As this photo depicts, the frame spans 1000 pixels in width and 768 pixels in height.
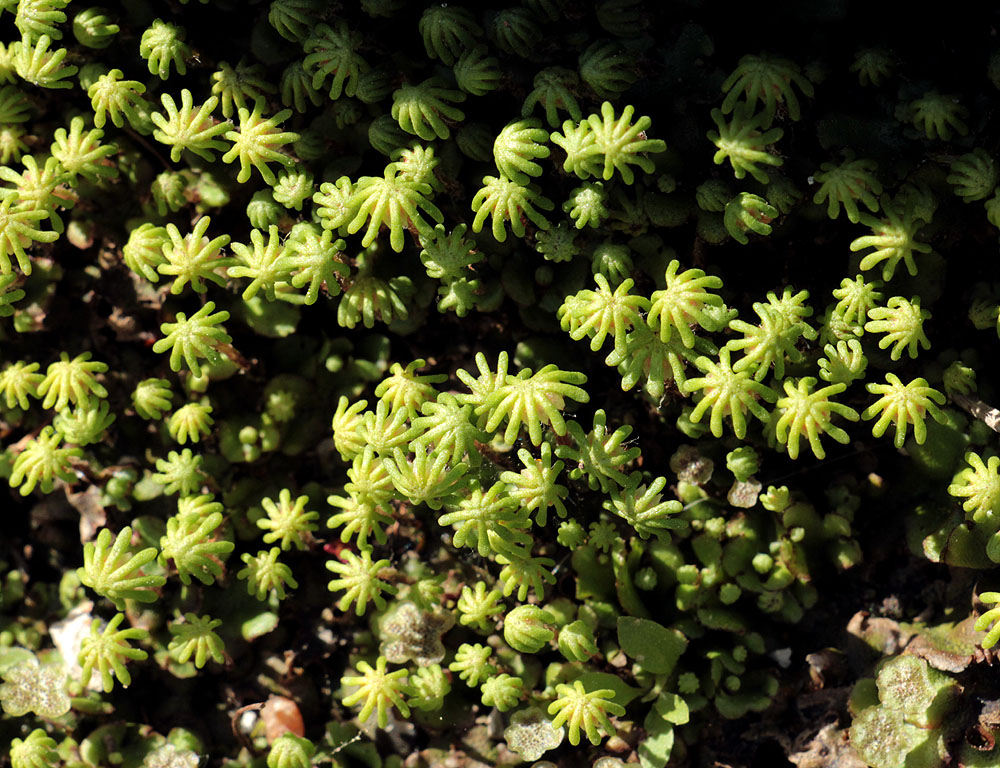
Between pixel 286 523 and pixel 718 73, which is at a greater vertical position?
pixel 718 73

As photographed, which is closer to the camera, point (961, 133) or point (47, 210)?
point (961, 133)

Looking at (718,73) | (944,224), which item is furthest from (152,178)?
(944,224)

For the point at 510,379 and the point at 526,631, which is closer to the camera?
the point at 510,379

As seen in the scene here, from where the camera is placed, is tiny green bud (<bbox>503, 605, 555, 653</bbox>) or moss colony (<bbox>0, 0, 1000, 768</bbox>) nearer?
moss colony (<bbox>0, 0, 1000, 768</bbox>)

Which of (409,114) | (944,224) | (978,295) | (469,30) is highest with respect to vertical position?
(469,30)

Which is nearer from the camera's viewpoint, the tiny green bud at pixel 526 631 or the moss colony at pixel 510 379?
the moss colony at pixel 510 379

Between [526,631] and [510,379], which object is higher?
[510,379]

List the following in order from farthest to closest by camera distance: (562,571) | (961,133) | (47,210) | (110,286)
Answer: (110,286)
(562,571)
(47,210)
(961,133)

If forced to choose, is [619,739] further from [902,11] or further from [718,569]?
[902,11]
